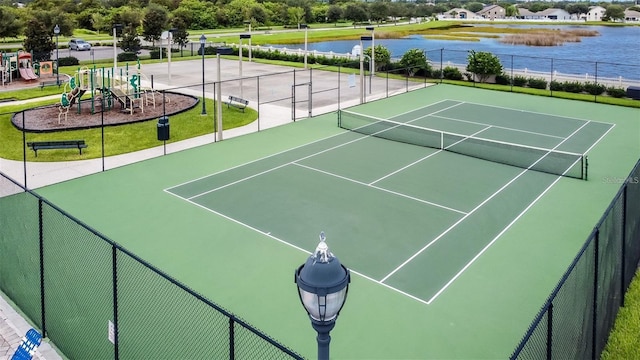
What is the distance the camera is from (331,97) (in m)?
32.1

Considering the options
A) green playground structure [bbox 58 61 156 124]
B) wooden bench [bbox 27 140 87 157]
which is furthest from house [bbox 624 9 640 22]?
wooden bench [bbox 27 140 87 157]

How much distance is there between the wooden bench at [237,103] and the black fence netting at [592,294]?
1893cm

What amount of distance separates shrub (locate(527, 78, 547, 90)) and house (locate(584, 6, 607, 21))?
141847mm

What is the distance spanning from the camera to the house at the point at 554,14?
179m

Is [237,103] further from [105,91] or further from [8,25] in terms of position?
[8,25]

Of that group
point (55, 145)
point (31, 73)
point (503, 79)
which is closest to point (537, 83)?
point (503, 79)

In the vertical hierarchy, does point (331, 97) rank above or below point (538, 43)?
below

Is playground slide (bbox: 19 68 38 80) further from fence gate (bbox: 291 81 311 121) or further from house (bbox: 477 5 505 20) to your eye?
house (bbox: 477 5 505 20)

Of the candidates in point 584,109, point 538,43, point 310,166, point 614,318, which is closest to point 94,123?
point 310,166

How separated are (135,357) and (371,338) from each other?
3.75 m

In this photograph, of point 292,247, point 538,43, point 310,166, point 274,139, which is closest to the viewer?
point 292,247

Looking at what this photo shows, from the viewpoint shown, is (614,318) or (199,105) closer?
(614,318)

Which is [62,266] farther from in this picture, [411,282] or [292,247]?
[411,282]

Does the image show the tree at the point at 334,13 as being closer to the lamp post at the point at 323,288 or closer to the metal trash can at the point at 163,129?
the metal trash can at the point at 163,129
